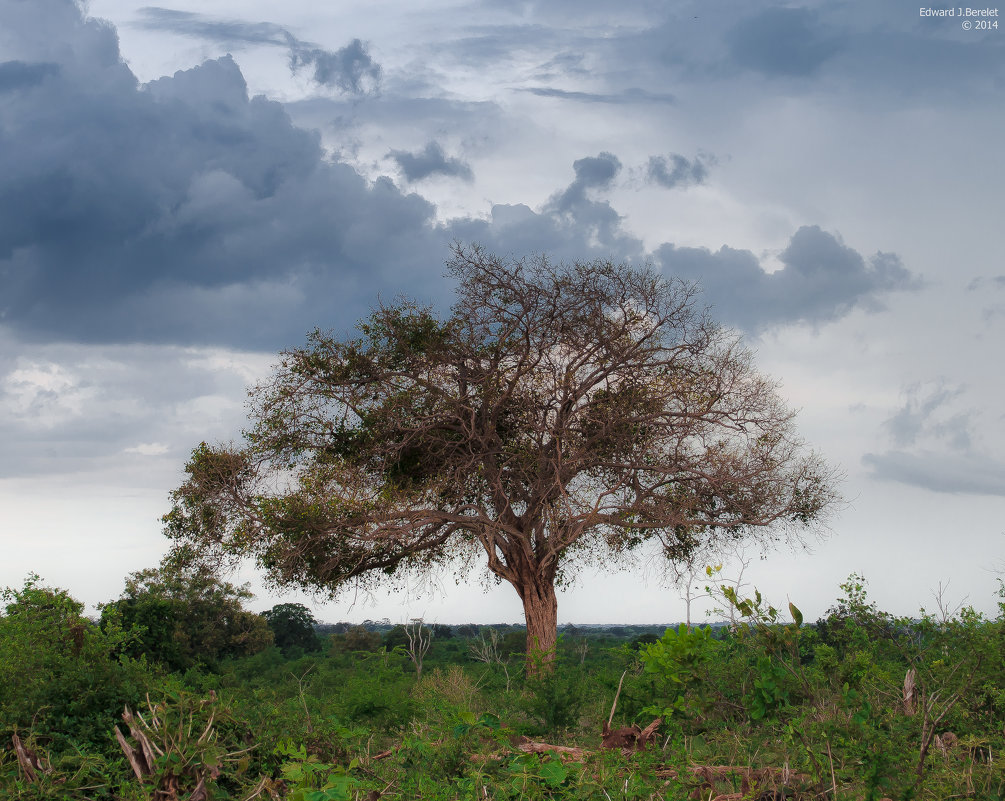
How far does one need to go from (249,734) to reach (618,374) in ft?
49.4

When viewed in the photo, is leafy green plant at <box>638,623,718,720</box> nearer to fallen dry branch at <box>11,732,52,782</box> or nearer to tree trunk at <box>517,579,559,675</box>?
fallen dry branch at <box>11,732,52,782</box>

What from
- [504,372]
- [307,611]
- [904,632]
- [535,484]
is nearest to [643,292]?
[504,372]

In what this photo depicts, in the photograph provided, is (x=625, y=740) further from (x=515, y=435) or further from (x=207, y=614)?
(x=207, y=614)

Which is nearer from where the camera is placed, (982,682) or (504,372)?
(982,682)

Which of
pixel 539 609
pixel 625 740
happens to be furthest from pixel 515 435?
pixel 625 740

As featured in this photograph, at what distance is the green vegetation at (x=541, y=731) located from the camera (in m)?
4.88

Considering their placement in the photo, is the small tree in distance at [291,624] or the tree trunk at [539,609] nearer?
the tree trunk at [539,609]

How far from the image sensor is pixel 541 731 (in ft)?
27.9

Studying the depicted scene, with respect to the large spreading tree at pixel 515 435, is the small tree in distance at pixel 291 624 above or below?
below

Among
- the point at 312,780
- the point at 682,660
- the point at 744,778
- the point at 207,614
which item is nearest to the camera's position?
the point at 312,780

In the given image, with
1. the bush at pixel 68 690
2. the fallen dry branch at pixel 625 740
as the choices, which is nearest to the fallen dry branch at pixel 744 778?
the fallen dry branch at pixel 625 740

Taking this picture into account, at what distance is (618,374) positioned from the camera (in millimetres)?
19719

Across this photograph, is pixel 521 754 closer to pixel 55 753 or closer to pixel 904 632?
pixel 55 753

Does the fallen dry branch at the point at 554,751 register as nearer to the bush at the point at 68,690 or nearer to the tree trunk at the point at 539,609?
the bush at the point at 68,690
